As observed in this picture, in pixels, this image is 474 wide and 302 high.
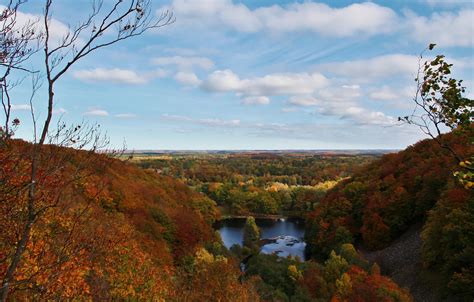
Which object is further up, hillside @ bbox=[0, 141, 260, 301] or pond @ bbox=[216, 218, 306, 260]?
hillside @ bbox=[0, 141, 260, 301]

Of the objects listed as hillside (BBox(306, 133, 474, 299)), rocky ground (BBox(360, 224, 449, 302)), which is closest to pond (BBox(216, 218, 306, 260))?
hillside (BBox(306, 133, 474, 299))

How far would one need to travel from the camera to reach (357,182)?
225 ft

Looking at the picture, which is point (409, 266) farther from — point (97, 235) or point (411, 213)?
point (97, 235)

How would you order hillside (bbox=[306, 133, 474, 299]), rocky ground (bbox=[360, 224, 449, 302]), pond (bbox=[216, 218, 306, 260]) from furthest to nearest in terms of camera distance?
pond (bbox=[216, 218, 306, 260]), rocky ground (bbox=[360, 224, 449, 302]), hillside (bbox=[306, 133, 474, 299])

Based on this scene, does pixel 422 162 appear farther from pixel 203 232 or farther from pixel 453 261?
pixel 203 232

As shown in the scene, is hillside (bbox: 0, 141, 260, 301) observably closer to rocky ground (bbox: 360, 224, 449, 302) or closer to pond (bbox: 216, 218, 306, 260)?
pond (bbox: 216, 218, 306, 260)

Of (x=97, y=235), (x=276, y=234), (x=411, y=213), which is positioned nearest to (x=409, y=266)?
(x=411, y=213)

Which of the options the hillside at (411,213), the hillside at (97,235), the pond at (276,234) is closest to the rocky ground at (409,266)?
the hillside at (411,213)

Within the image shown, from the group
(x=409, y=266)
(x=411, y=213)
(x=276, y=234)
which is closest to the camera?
(x=409, y=266)

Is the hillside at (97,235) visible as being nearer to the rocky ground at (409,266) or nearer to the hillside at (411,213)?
the rocky ground at (409,266)

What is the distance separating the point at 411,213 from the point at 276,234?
35.0 m

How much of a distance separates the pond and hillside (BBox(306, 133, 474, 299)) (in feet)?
16.0

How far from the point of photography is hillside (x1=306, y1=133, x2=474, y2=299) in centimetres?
3331

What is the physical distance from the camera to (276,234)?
82.9 meters
